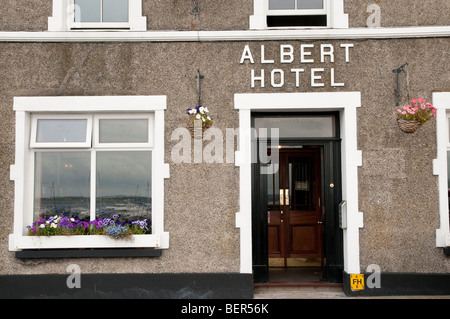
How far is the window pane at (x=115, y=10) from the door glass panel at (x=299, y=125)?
2.68 m

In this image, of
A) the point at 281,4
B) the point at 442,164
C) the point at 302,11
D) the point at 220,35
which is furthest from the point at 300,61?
the point at 442,164

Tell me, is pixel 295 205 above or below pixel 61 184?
below

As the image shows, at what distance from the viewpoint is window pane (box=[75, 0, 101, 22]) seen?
654 centimetres

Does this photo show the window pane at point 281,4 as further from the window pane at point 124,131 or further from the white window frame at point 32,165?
the window pane at point 124,131

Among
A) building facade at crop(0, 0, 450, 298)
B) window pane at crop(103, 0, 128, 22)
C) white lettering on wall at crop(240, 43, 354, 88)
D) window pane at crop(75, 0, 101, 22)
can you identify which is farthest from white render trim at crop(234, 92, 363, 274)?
window pane at crop(75, 0, 101, 22)

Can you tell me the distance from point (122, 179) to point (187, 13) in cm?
269

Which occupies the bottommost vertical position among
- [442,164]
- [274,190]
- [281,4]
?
[274,190]

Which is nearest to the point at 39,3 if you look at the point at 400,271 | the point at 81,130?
the point at 81,130

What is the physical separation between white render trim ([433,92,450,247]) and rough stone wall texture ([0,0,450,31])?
142 centimetres

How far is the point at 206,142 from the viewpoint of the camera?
612 centimetres

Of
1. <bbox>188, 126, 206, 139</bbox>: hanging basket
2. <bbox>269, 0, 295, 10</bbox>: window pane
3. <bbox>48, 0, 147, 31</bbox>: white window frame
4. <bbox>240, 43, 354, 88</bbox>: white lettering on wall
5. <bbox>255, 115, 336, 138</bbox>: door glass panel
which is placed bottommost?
<bbox>188, 126, 206, 139</bbox>: hanging basket

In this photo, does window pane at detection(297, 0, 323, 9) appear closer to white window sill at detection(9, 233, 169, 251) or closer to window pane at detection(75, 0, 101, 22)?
window pane at detection(75, 0, 101, 22)

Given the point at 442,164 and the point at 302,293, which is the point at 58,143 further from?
the point at 442,164

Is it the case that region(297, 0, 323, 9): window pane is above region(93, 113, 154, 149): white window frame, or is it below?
above
